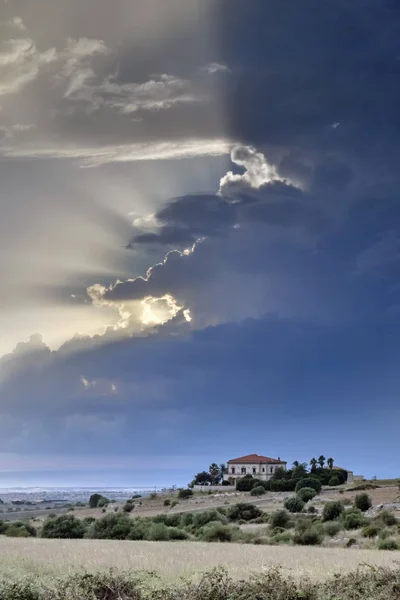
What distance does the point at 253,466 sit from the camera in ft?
432

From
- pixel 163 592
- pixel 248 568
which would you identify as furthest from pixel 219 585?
pixel 248 568

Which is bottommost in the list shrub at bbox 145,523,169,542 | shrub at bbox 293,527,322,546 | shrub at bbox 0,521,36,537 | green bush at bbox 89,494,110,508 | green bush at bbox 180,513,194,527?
green bush at bbox 89,494,110,508

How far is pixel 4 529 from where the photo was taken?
45938 mm

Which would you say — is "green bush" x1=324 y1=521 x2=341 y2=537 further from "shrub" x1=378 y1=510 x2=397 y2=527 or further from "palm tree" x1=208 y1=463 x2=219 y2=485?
"palm tree" x1=208 y1=463 x2=219 y2=485

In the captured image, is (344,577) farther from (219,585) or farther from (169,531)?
(169,531)

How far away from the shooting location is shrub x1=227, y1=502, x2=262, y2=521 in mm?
54997

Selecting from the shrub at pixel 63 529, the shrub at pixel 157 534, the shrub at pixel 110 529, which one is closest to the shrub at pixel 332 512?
the shrub at pixel 110 529

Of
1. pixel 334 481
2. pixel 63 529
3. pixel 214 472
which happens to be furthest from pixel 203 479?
pixel 63 529

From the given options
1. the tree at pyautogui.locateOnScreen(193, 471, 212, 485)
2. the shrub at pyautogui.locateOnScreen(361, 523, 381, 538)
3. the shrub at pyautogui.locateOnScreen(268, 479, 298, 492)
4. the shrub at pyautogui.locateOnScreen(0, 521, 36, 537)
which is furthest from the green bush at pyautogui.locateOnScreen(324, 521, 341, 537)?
the tree at pyautogui.locateOnScreen(193, 471, 212, 485)

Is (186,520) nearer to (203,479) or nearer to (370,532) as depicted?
(370,532)

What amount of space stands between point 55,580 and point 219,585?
331 cm

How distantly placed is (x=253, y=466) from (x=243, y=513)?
7798cm

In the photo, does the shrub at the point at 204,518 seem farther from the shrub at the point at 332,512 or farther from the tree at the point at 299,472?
the tree at the point at 299,472

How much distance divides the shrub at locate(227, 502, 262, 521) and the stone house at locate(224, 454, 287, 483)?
72.3 metres
